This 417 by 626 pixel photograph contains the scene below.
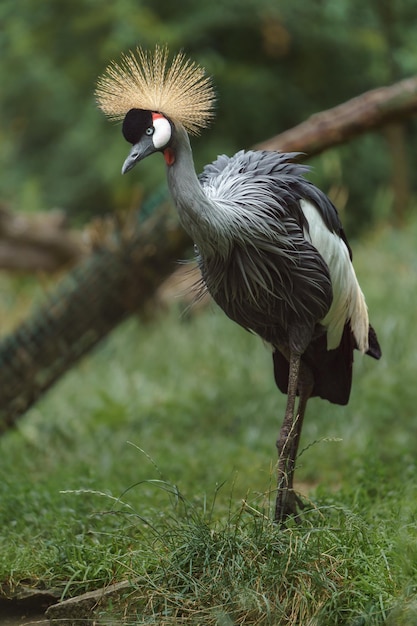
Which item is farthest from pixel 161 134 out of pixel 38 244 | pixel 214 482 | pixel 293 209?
pixel 38 244

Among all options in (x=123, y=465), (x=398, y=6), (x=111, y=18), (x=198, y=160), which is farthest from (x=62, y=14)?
(x=123, y=465)

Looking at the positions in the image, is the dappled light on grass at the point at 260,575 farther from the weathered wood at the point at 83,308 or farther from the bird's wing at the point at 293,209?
Result: the weathered wood at the point at 83,308

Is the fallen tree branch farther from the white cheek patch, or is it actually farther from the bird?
the white cheek patch

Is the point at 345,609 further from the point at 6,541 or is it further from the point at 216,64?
the point at 216,64

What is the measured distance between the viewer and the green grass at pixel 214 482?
10.6ft

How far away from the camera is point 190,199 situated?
130 inches

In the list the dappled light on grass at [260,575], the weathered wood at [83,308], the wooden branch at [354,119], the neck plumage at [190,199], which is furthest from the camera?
the weathered wood at [83,308]

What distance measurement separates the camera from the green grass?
10.6 feet

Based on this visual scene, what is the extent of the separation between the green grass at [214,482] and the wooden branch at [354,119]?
1.89 meters

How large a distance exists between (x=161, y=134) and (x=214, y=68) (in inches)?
329

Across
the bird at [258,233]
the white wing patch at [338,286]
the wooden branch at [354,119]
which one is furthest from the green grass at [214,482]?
the wooden branch at [354,119]

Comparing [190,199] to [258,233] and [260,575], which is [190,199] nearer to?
[258,233]

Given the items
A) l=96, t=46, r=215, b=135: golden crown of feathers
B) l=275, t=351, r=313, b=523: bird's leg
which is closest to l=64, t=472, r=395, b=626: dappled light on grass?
l=275, t=351, r=313, b=523: bird's leg

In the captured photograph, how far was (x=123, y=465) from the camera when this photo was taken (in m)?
5.59
